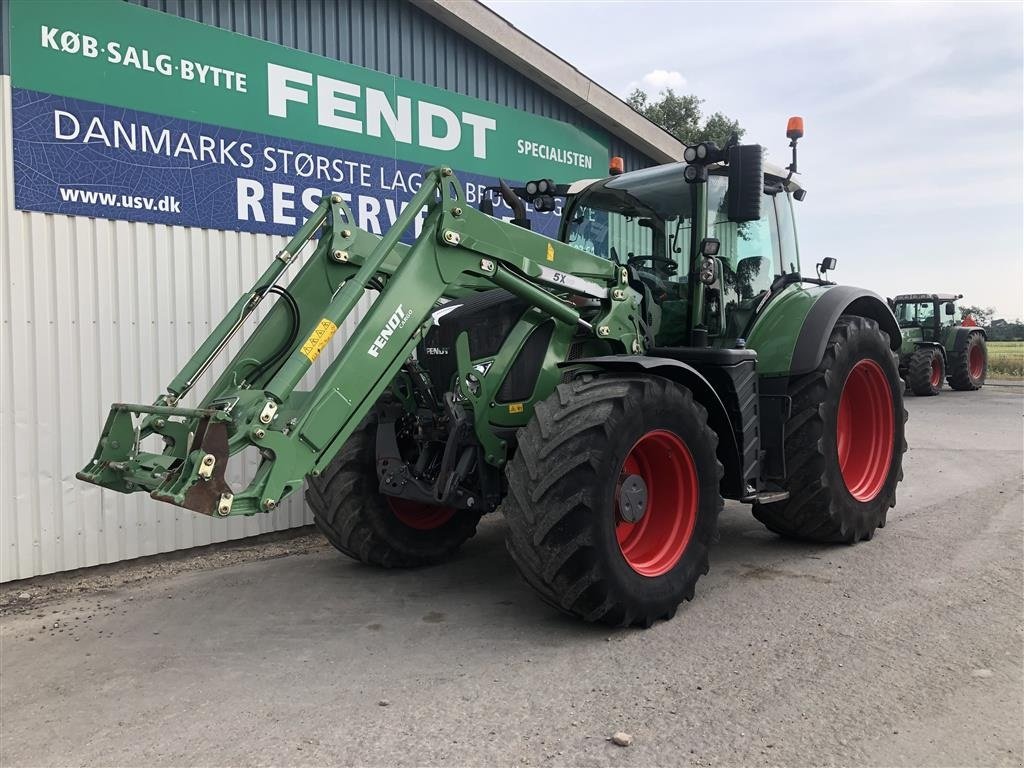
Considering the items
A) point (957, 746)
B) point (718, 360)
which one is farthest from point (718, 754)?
point (718, 360)

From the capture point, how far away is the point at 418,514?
5.53 meters

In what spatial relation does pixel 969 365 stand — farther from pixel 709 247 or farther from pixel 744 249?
pixel 709 247

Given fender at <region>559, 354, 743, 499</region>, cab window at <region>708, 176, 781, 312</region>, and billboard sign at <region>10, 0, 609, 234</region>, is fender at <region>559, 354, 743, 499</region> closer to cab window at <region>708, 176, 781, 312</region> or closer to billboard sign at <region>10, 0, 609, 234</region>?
cab window at <region>708, 176, 781, 312</region>

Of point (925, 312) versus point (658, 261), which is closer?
point (658, 261)

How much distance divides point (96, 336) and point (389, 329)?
271 centimetres

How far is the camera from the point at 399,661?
3.91m

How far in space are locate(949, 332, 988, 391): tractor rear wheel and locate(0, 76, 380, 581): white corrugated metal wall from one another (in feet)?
60.7

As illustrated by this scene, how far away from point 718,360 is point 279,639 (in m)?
3.01

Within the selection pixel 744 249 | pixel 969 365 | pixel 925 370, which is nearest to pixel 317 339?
pixel 744 249

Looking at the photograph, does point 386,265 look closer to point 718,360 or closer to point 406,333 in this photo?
point 406,333

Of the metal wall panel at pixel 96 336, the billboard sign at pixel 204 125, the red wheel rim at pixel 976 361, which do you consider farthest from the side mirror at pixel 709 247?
the red wheel rim at pixel 976 361

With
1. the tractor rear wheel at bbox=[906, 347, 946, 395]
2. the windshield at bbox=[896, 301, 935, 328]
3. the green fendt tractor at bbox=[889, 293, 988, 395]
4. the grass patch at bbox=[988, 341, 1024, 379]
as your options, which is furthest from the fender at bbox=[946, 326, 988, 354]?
the grass patch at bbox=[988, 341, 1024, 379]

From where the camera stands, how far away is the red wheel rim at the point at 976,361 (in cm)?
2019

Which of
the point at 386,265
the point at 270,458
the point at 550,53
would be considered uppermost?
the point at 550,53
